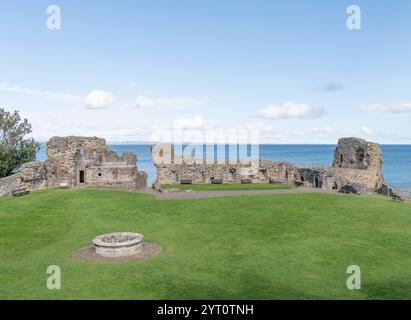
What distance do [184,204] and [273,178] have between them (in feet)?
83.3

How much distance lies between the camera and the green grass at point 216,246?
13781mm

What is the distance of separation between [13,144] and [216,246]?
114 feet

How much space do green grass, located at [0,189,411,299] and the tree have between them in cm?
1613

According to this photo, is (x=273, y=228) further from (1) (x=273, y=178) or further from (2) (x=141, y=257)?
(1) (x=273, y=178)

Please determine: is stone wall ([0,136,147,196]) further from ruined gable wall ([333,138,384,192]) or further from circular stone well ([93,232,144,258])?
ruined gable wall ([333,138,384,192])

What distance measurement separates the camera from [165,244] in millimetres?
19781

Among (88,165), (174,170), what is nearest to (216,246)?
(88,165)

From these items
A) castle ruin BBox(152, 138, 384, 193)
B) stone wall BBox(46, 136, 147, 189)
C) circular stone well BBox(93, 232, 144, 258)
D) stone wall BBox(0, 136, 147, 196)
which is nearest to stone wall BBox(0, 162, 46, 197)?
stone wall BBox(0, 136, 147, 196)

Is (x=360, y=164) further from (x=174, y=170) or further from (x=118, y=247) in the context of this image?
(x=118, y=247)

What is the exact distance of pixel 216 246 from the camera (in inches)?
753

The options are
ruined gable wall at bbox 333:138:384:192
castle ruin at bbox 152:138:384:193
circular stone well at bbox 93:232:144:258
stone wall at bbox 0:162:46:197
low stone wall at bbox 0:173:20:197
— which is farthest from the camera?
ruined gable wall at bbox 333:138:384:192

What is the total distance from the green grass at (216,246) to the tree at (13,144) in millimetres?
16126

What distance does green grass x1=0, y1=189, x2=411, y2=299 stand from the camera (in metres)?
13.8

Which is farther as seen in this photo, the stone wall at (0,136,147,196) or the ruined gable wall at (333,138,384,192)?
the ruined gable wall at (333,138,384,192)
